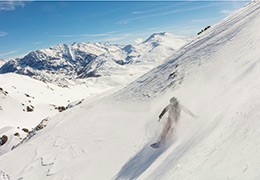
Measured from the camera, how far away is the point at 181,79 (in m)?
29.8

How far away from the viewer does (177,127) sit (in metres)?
20.1

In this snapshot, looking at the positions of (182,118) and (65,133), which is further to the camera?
(65,133)

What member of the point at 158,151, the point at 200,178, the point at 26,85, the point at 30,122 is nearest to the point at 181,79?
the point at 158,151

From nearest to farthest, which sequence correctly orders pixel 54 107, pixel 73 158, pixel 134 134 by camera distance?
pixel 134 134 → pixel 73 158 → pixel 54 107

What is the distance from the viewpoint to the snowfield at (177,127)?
11883 millimetres

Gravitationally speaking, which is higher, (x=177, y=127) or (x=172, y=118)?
(x=172, y=118)

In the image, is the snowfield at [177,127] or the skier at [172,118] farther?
the skier at [172,118]

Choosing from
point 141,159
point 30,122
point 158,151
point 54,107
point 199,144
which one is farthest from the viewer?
point 54,107

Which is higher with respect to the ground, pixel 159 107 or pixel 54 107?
pixel 159 107

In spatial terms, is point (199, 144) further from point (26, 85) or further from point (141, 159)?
point (26, 85)

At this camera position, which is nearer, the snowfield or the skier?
the snowfield

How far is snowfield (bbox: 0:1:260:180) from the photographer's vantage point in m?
11.9

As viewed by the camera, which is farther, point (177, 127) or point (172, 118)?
point (172, 118)

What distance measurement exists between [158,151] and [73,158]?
11691 millimetres
